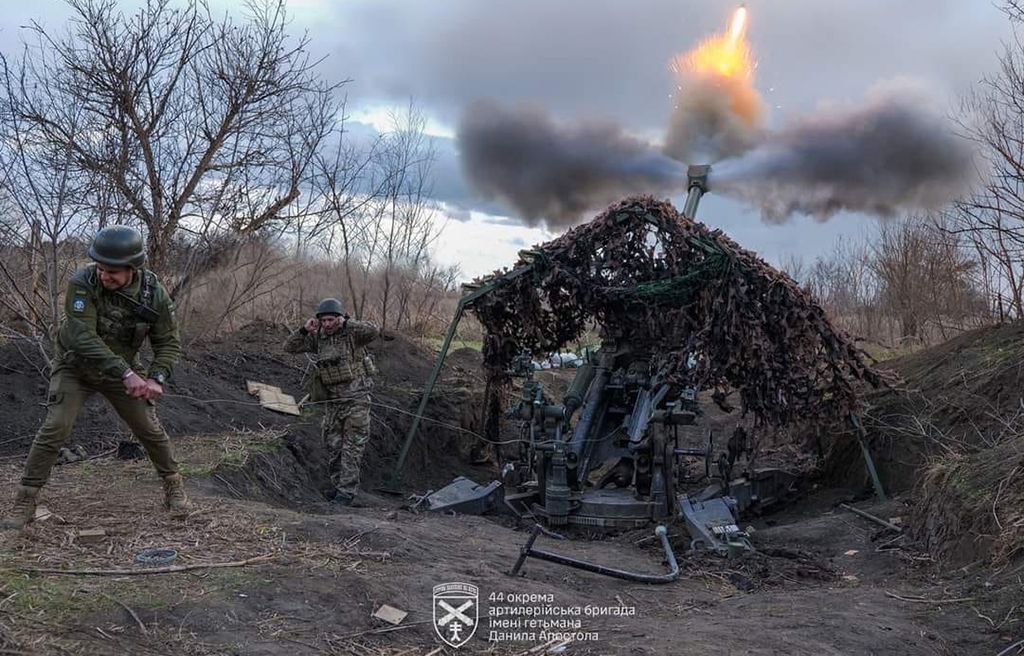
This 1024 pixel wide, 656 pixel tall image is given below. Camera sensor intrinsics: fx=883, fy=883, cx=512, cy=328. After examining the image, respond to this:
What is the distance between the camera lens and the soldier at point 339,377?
29.9ft

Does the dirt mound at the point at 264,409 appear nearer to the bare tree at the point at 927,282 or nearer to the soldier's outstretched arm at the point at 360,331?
the soldier's outstretched arm at the point at 360,331

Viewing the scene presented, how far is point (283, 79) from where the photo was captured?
13.0m

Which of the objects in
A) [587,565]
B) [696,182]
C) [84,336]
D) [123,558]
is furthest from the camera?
[696,182]

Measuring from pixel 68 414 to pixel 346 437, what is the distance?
3518mm

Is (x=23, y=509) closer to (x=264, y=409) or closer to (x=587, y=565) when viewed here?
(x=587, y=565)

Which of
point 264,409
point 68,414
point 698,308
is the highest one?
point 698,308

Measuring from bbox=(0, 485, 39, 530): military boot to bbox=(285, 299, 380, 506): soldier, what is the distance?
11.5 feet

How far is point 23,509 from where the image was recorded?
5.79 metres

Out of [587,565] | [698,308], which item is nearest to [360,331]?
[698,308]

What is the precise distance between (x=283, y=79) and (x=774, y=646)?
430 inches

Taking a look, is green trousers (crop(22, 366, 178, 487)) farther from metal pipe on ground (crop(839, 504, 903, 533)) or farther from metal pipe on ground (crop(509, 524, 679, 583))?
metal pipe on ground (crop(839, 504, 903, 533))

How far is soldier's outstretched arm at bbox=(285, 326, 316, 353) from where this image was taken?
925 cm

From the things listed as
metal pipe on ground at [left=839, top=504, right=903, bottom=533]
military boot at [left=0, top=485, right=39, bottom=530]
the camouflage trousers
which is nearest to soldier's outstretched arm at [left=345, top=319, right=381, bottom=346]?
the camouflage trousers

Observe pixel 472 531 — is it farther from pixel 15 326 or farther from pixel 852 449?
pixel 15 326
